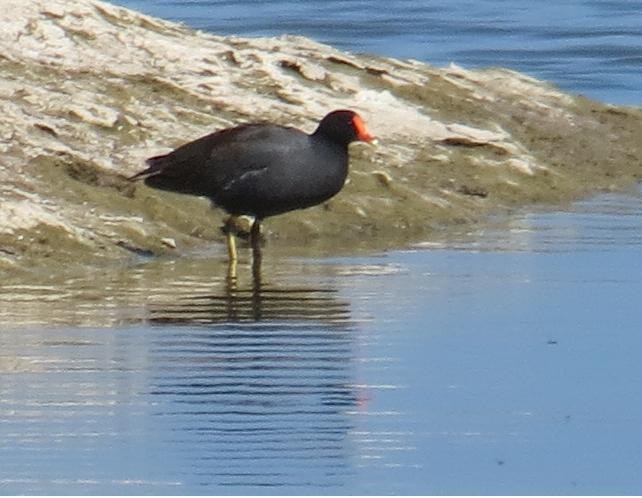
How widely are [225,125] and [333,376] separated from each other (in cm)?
573

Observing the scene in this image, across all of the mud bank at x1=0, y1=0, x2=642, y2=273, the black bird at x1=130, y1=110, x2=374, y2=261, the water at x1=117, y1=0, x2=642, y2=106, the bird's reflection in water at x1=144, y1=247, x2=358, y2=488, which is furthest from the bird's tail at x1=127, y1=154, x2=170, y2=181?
the water at x1=117, y1=0, x2=642, y2=106

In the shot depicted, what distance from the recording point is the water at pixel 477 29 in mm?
24984

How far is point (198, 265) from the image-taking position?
13672 millimetres

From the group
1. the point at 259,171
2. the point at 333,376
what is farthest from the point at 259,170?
the point at 333,376

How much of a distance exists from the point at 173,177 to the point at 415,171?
99.4 inches

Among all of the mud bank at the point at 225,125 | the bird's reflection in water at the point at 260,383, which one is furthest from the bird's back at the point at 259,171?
the bird's reflection in water at the point at 260,383

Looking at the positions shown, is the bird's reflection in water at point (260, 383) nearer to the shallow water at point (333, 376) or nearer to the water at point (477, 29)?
the shallow water at point (333, 376)

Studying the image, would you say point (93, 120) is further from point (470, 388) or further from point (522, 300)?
point (470, 388)

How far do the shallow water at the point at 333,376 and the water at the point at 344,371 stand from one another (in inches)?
0.6

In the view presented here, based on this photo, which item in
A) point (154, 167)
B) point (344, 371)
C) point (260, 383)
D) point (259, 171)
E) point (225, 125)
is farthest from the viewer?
point (225, 125)

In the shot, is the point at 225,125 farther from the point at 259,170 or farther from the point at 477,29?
the point at 477,29

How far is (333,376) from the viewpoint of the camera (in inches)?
408

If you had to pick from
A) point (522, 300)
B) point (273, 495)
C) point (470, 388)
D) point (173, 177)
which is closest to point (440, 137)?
point (173, 177)

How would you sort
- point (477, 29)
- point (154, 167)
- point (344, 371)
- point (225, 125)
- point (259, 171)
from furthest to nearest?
1. point (477, 29)
2. point (225, 125)
3. point (154, 167)
4. point (259, 171)
5. point (344, 371)
